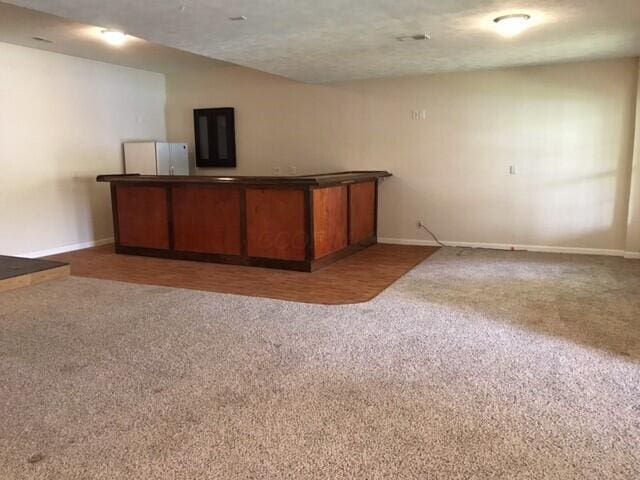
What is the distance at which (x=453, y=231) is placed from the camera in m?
7.07

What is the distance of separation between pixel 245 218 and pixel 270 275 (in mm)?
826

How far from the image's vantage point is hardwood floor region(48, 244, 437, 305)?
15.5 feet

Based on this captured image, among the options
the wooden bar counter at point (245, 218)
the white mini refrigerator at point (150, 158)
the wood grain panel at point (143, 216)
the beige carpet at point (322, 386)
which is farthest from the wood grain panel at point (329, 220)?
the white mini refrigerator at point (150, 158)

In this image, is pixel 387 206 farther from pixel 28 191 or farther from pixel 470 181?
pixel 28 191

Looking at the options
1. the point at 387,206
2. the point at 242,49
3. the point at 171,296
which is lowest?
the point at 171,296

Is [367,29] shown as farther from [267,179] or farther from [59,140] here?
[59,140]

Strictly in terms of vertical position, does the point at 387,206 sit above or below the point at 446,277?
above

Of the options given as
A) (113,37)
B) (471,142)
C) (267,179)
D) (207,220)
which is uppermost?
(113,37)

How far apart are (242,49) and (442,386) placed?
3885 millimetres

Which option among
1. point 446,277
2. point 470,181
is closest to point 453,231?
point 470,181

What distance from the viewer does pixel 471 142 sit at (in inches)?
268

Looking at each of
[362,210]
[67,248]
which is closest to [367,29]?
[362,210]

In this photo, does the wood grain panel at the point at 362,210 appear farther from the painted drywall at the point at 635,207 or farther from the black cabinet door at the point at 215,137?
the painted drywall at the point at 635,207

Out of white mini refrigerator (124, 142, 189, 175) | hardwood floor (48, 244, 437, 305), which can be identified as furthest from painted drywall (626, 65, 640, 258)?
white mini refrigerator (124, 142, 189, 175)
